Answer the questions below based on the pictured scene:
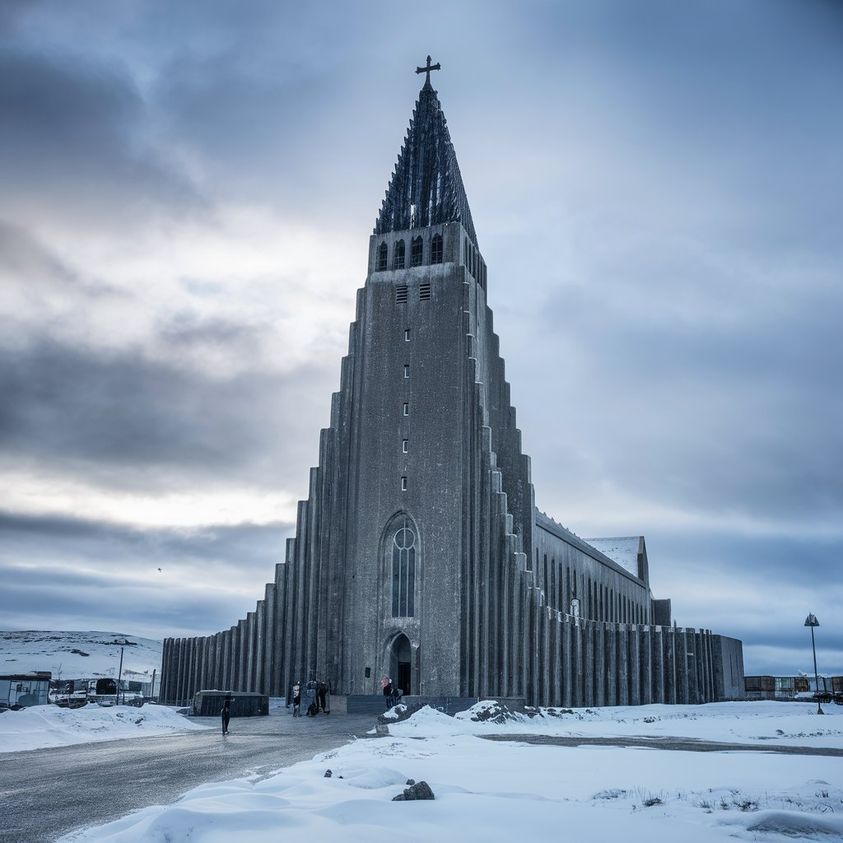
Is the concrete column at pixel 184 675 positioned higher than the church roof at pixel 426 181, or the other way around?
the church roof at pixel 426 181

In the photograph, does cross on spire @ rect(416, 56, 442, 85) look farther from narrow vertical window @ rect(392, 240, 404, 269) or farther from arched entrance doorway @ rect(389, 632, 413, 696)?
arched entrance doorway @ rect(389, 632, 413, 696)

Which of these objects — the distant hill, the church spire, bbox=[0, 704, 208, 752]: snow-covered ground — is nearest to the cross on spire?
the church spire

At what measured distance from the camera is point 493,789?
519 inches

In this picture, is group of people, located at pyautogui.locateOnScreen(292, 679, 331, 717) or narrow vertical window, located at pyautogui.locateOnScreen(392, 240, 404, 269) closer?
group of people, located at pyautogui.locateOnScreen(292, 679, 331, 717)

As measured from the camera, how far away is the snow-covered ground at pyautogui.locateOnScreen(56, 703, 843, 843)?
9797mm

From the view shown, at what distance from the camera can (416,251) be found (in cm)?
5675

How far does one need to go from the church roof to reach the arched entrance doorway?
78.5 ft

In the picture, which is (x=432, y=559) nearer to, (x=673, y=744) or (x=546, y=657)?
(x=546, y=657)

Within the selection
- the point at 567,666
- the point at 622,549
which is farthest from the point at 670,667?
the point at 622,549

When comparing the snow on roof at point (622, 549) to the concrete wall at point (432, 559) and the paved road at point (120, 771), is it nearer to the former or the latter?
the concrete wall at point (432, 559)

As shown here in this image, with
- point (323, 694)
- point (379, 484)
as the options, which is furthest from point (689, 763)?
point (379, 484)

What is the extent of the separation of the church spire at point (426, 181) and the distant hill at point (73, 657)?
74579 millimetres

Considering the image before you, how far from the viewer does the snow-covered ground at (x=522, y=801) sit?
980 cm

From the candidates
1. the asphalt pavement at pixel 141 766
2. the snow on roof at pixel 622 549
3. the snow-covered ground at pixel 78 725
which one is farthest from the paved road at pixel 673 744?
the snow on roof at pixel 622 549
